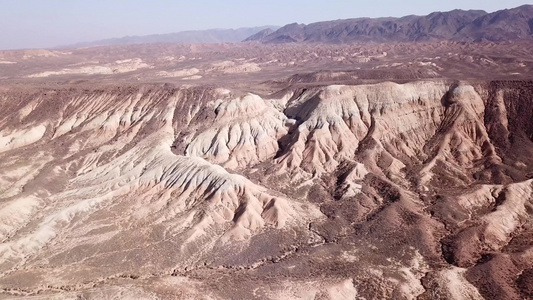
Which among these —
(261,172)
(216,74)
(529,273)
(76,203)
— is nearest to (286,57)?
(216,74)

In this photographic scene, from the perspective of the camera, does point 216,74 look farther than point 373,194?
Yes

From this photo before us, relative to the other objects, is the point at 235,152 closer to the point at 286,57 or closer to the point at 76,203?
the point at 76,203

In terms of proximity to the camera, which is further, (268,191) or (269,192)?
(268,191)

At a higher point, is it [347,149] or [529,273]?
[347,149]
